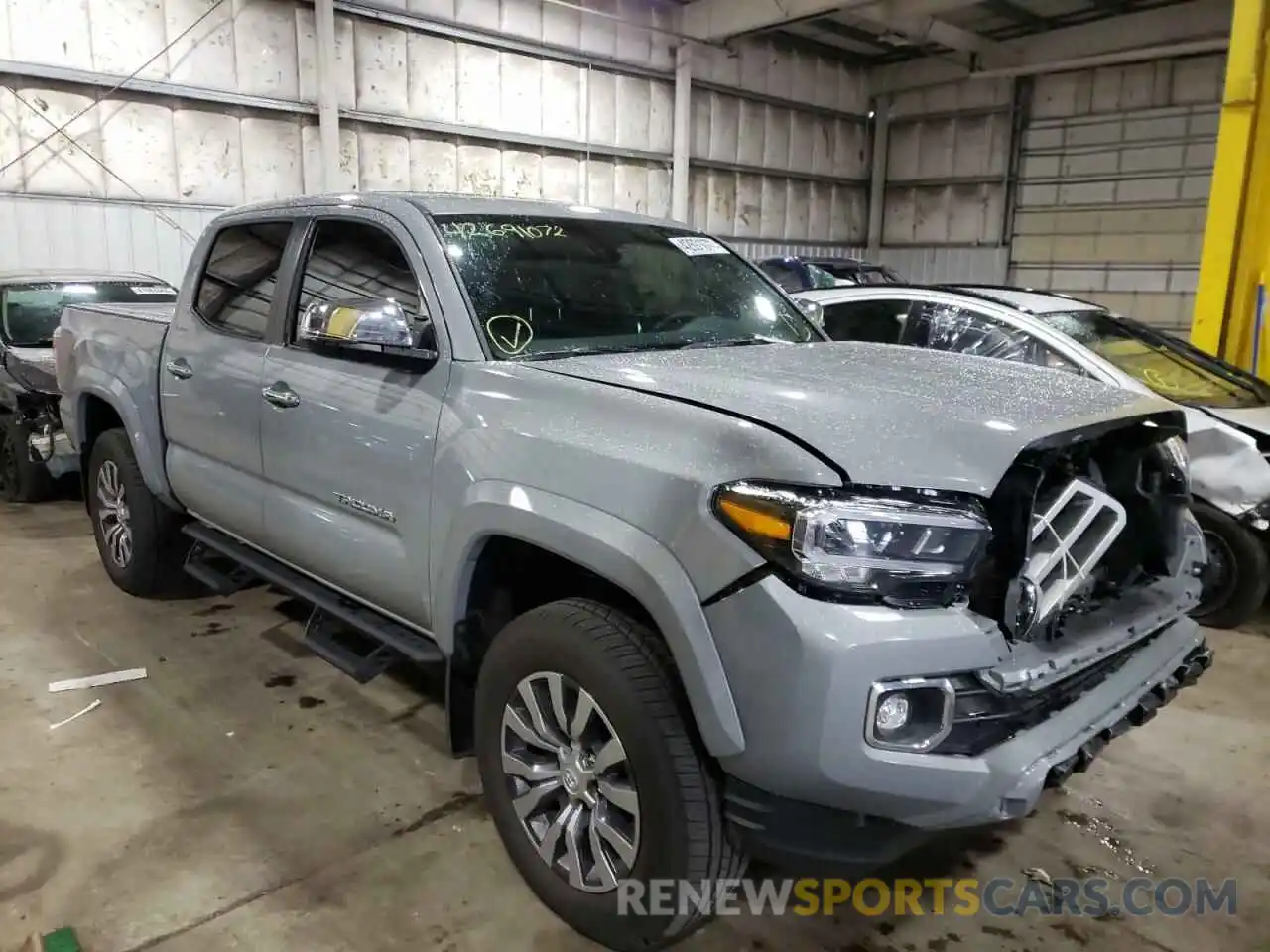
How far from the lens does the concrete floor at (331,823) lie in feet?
7.68

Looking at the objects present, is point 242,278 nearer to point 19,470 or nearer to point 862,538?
point 862,538

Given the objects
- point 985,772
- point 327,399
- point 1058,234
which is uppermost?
point 1058,234

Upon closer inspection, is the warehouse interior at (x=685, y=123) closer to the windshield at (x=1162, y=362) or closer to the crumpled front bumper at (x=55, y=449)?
the crumpled front bumper at (x=55, y=449)

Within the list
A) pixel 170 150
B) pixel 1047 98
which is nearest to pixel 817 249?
pixel 1047 98

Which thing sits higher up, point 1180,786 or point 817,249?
point 817,249

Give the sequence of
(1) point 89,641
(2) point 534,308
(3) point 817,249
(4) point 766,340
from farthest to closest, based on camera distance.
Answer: (3) point 817,249 → (1) point 89,641 → (4) point 766,340 → (2) point 534,308

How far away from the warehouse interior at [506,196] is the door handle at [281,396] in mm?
1206

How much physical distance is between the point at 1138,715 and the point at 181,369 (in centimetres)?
356

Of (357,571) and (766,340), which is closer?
(357,571)

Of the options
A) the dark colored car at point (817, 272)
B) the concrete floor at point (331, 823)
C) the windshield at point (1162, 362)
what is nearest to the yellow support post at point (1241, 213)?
the windshield at point (1162, 362)

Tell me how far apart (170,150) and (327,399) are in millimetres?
7756

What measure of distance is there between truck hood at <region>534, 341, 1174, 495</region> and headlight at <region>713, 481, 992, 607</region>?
62 mm

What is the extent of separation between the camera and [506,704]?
2.33m

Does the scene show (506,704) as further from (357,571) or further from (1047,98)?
(1047,98)
